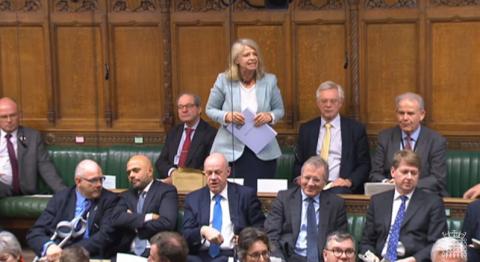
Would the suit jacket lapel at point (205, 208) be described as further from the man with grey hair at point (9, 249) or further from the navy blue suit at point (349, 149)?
the man with grey hair at point (9, 249)

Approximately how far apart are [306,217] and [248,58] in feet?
4.32

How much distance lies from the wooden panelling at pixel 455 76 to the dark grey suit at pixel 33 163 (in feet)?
9.28

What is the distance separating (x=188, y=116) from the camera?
24.7ft

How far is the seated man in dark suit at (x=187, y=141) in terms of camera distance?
7.49 metres

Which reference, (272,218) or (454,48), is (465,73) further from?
(272,218)

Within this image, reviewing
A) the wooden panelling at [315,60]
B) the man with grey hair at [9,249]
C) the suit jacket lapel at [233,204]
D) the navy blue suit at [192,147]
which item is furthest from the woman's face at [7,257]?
the wooden panelling at [315,60]

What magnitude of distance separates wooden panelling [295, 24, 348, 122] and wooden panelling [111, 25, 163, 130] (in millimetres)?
1102

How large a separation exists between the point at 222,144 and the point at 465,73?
72.7 inches

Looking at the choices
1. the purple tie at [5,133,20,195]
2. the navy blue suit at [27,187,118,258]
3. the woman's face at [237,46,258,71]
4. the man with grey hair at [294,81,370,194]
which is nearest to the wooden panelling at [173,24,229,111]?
the woman's face at [237,46,258,71]

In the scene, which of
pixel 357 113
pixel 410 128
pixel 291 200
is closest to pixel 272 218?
pixel 291 200

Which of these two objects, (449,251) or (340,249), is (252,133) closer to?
(340,249)

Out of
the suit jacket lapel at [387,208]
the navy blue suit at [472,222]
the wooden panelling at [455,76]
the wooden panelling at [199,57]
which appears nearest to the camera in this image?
the navy blue suit at [472,222]

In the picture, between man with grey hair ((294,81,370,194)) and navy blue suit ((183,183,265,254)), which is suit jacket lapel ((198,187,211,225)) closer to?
navy blue suit ((183,183,265,254))

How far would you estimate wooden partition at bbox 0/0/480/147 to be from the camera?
7715mm
